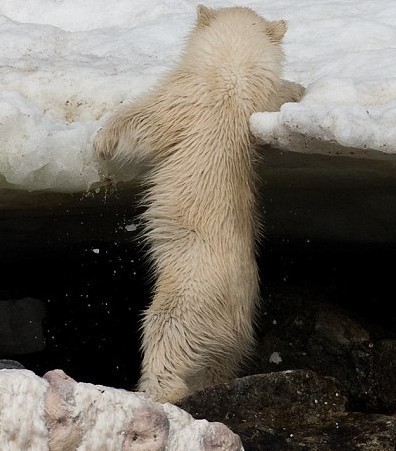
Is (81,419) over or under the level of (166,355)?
over

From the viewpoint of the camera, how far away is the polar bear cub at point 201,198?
3.77 metres

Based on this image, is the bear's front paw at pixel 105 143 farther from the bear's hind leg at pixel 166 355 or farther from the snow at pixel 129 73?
the bear's hind leg at pixel 166 355

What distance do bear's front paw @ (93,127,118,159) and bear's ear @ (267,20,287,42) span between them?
887 millimetres

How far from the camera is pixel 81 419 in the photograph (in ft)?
7.61

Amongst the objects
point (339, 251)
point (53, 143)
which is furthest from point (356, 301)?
point (53, 143)

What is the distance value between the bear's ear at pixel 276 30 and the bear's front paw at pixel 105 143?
0.89m

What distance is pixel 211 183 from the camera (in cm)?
386

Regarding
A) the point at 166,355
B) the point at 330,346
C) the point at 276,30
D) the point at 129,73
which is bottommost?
the point at 330,346

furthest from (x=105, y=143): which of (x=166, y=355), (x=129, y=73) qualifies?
(x=166, y=355)

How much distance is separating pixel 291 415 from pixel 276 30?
5.94ft

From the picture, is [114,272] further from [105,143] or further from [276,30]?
[276,30]

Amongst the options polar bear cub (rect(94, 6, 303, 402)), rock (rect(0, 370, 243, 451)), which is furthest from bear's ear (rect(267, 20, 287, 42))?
rock (rect(0, 370, 243, 451))

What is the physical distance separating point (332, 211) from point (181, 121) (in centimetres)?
122

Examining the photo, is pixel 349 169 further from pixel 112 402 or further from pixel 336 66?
pixel 112 402
